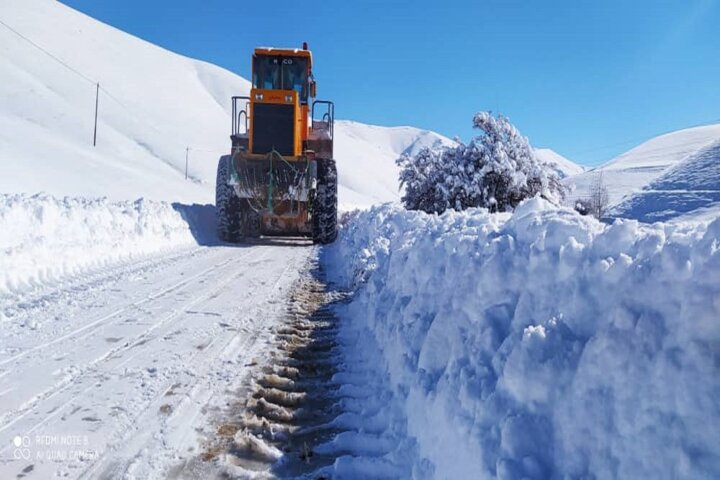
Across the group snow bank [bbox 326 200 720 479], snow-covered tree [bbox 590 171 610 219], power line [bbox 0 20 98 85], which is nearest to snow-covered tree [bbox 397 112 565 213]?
snow-covered tree [bbox 590 171 610 219]

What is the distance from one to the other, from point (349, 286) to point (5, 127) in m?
30.2

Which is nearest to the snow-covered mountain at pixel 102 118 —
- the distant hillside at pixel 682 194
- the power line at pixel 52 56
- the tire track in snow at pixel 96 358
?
the power line at pixel 52 56

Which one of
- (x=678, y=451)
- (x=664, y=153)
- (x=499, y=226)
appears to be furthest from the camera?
(x=664, y=153)

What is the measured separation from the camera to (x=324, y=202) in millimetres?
15430

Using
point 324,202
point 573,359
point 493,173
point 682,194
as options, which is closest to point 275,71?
point 324,202

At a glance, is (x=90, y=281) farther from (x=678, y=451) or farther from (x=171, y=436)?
(x=678, y=451)

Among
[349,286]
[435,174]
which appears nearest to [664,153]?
[435,174]

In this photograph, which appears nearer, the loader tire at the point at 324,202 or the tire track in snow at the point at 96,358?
the tire track in snow at the point at 96,358

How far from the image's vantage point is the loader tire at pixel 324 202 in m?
15.4

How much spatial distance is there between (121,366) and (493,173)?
1326cm

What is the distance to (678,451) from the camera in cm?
183

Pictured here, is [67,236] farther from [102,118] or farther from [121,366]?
[102,118]

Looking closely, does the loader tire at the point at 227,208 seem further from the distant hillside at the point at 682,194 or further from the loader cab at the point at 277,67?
the distant hillside at the point at 682,194

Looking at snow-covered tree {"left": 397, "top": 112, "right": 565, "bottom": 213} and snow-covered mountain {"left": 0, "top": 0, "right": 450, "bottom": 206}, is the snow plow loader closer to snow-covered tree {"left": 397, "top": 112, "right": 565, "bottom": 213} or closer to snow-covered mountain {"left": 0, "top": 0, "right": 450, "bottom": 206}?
snow-covered tree {"left": 397, "top": 112, "right": 565, "bottom": 213}
